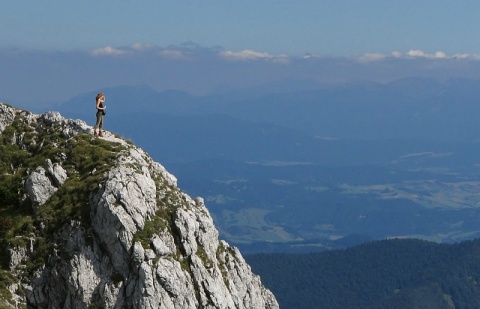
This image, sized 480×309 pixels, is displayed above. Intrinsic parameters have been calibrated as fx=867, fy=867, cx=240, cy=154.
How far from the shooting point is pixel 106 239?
4525 cm

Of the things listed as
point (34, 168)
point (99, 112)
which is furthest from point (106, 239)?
point (99, 112)

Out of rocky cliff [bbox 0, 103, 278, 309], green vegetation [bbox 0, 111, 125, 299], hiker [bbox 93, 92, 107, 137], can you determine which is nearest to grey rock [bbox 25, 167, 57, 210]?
rocky cliff [bbox 0, 103, 278, 309]

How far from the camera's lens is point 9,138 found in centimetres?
5828

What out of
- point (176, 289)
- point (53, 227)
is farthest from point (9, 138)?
point (176, 289)

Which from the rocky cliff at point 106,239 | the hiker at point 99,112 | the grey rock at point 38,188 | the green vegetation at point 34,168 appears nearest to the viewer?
the rocky cliff at point 106,239

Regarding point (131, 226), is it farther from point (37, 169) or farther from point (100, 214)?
point (37, 169)

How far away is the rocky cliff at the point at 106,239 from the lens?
44.2 metres

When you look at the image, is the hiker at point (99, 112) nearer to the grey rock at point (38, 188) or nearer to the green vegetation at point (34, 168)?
the green vegetation at point (34, 168)

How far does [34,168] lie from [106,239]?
10180 millimetres

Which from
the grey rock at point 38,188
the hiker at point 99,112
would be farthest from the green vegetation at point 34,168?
the hiker at point 99,112

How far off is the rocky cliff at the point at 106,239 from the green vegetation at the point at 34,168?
0.07m

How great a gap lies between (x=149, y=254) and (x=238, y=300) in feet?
27.5

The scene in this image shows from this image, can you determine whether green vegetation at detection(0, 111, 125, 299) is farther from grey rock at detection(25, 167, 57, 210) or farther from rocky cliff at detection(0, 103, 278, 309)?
grey rock at detection(25, 167, 57, 210)

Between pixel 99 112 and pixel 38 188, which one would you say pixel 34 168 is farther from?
pixel 99 112
